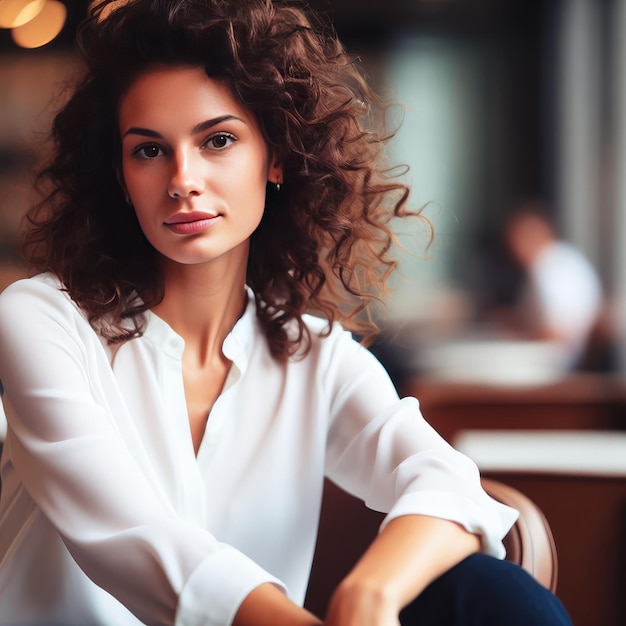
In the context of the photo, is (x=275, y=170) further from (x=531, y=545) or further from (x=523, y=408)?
(x=523, y=408)

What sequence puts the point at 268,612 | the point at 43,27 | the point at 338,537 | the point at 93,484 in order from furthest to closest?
the point at 43,27 < the point at 338,537 < the point at 93,484 < the point at 268,612

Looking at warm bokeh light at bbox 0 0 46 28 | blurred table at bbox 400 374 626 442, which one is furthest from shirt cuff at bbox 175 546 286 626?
warm bokeh light at bbox 0 0 46 28

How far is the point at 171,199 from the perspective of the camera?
1.12 metres

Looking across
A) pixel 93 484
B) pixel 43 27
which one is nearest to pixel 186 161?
pixel 93 484

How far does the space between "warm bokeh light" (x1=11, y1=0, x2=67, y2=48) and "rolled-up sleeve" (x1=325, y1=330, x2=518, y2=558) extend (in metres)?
4.22

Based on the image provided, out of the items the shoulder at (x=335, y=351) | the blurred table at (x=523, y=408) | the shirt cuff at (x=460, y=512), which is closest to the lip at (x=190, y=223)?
the shoulder at (x=335, y=351)

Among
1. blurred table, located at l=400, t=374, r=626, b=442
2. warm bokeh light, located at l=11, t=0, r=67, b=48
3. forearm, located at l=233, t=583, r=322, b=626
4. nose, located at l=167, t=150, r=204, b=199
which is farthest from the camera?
warm bokeh light, located at l=11, t=0, r=67, b=48

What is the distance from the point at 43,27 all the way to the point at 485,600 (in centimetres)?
575

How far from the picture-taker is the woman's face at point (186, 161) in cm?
111

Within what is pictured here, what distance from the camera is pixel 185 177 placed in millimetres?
1094

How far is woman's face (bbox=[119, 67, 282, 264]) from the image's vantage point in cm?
111

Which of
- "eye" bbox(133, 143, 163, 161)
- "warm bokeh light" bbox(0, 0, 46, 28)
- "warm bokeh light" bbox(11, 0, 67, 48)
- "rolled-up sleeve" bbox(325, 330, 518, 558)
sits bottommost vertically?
"rolled-up sleeve" bbox(325, 330, 518, 558)

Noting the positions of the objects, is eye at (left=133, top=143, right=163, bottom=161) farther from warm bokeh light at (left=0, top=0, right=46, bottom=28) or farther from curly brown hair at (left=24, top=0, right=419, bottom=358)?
warm bokeh light at (left=0, top=0, right=46, bottom=28)

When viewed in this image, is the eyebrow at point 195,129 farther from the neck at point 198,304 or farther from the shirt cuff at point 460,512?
the shirt cuff at point 460,512
